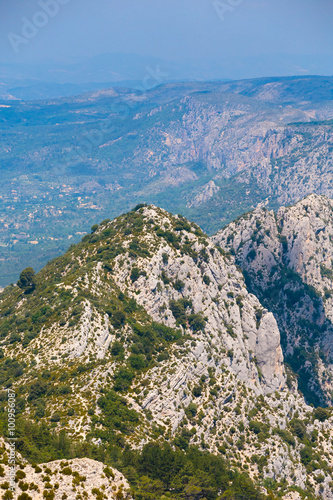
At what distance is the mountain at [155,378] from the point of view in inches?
2778

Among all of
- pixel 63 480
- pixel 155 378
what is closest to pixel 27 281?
pixel 155 378

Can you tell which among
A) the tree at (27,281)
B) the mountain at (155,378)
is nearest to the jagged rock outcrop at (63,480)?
the mountain at (155,378)

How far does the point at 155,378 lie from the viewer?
94438 millimetres

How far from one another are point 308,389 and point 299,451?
272 feet

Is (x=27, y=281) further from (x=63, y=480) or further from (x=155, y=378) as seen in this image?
(x=63, y=480)

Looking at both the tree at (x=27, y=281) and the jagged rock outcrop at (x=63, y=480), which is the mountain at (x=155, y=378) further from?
the tree at (x=27, y=281)

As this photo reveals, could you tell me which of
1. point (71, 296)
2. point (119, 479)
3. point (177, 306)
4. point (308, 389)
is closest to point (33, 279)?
point (71, 296)

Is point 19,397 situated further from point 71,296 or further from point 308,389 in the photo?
point 308,389

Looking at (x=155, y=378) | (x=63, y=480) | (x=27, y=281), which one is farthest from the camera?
(x=27, y=281)

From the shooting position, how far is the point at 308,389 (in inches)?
7126

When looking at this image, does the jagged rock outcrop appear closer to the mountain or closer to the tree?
the mountain

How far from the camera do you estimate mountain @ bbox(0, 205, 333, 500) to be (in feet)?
232

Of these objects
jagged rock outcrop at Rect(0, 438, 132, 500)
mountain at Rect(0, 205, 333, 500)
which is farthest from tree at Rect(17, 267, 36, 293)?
jagged rock outcrop at Rect(0, 438, 132, 500)

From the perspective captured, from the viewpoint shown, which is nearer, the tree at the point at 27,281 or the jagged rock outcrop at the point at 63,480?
the jagged rock outcrop at the point at 63,480
